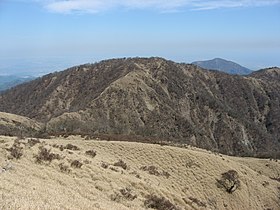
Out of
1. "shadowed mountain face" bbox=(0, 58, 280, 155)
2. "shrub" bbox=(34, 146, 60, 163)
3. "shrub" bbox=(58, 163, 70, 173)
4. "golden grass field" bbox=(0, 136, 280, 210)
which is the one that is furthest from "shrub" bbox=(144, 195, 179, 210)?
"shadowed mountain face" bbox=(0, 58, 280, 155)

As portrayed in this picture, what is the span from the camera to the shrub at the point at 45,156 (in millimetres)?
22906

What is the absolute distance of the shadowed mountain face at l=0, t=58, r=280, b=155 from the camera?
376 ft

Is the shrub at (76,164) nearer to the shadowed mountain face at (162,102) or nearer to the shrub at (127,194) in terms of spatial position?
the shrub at (127,194)

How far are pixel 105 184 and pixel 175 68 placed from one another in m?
141


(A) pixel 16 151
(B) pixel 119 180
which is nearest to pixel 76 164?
(B) pixel 119 180

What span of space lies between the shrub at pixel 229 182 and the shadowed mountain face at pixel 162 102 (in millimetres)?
51055

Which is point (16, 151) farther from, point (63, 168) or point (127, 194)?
point (127, 194)

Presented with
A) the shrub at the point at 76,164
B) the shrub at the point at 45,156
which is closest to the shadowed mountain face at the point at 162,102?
the shrub at the point at 45,156

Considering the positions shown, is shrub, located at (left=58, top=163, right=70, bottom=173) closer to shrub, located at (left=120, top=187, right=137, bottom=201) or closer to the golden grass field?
the golden grass field

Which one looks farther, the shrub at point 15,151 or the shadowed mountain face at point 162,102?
the shadowed mountain face at point 162,102

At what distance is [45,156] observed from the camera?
23.4 m

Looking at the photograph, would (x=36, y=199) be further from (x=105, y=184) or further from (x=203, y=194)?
(x=203, y=194)

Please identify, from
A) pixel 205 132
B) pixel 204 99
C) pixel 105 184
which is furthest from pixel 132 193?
pixel 204 99

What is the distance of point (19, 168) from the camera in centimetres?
1975
